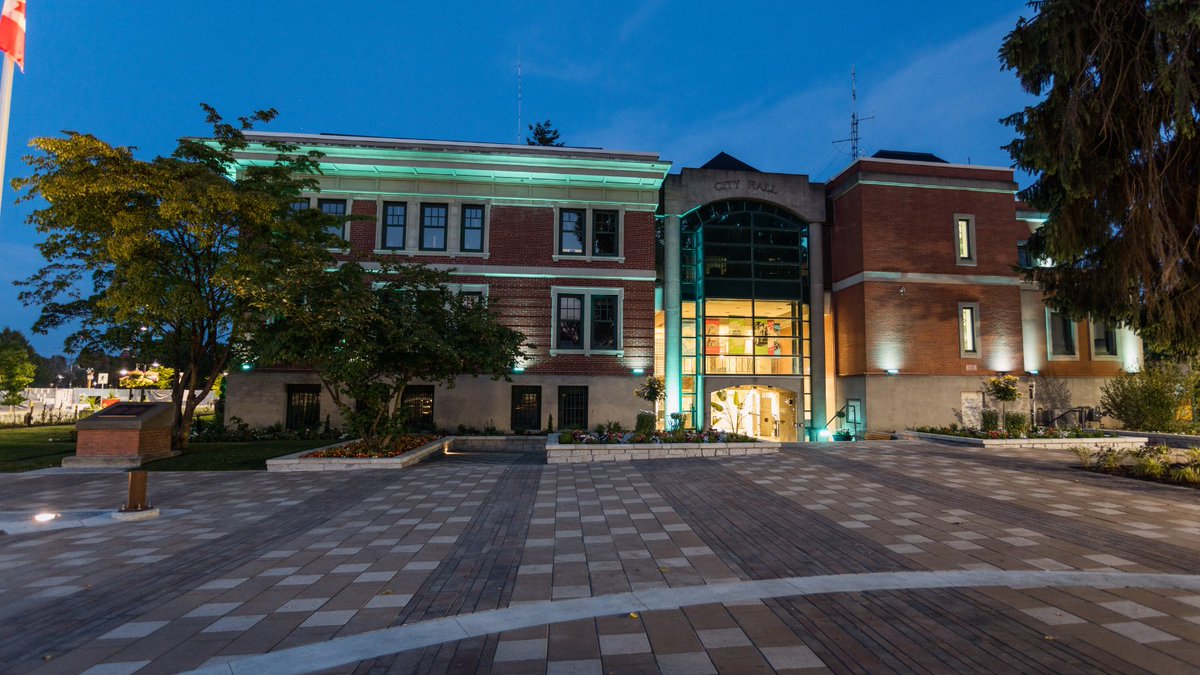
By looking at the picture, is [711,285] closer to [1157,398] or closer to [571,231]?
[571,231]

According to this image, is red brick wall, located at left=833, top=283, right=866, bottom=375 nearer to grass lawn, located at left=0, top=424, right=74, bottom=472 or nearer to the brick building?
the brick building

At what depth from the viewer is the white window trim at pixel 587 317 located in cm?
2350

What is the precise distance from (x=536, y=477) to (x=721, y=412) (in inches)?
611

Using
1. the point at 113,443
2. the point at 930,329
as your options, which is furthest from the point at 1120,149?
the point at 113,443

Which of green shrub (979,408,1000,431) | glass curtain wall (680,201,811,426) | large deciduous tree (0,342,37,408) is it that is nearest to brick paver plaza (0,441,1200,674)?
green shrub (979,408,1000,431)

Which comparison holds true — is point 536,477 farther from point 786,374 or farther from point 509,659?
point 786,374

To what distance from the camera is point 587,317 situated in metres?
23.7

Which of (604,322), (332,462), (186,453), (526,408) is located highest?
(604,322)

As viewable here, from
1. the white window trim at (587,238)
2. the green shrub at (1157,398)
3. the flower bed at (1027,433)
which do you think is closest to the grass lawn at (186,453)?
the white window trim at (587,238)

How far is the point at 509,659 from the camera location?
4.15 metres

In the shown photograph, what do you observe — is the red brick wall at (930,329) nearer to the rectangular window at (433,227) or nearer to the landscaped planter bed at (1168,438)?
the landscaped planter bed at (1168,438)

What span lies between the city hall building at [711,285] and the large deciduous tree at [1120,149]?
1404 cm

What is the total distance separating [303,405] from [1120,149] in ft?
84.6

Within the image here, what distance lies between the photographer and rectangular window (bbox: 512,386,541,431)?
914 inches
